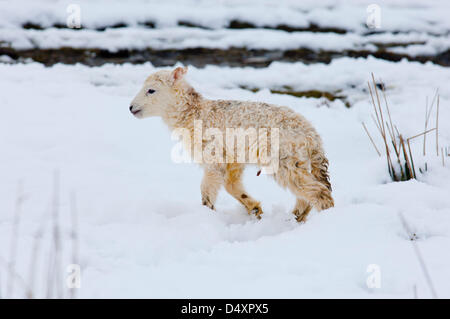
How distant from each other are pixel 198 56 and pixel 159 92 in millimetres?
5934

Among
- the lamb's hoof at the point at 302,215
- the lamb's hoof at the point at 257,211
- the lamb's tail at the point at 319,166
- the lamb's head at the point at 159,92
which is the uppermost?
the lamb's head at the point at 159,92

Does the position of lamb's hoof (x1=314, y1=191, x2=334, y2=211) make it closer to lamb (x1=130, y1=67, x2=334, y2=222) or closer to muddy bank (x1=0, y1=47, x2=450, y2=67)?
lamb (x1=130, y1=67, x2=334, y2=222)

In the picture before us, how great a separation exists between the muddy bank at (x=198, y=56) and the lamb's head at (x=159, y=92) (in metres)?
5.27

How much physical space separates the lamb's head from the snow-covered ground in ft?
3.25

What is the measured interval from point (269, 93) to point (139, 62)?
3.09 metres

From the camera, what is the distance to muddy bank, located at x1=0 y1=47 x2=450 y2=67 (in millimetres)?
10961

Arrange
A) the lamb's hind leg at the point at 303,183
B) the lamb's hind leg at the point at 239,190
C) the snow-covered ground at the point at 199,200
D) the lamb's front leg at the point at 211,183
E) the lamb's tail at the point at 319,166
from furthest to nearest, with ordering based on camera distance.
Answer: the lamb's hind leg at the point at 239,190 < the lamb's front leg at the point at 211,183 < the lamb's tail at the point at 319,166 < the lamb's hind leg at the point at 303,183 < the snow-covered ground at the point at 199,200

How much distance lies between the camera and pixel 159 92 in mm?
5738

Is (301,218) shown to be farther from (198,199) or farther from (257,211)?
(198,199)

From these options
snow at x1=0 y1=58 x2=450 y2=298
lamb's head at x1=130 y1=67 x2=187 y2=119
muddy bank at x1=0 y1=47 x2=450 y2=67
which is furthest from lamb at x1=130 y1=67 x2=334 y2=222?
muddy bank at x1=0 y1=47 x2=450 y2=67

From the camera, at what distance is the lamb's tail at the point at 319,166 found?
4.90 m

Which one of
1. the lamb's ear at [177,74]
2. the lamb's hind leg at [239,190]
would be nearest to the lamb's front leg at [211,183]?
the lamb's hind leg at [239,190]

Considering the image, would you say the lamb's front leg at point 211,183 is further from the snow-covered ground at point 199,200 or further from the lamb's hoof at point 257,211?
the lamb's hoof at point 257,211
